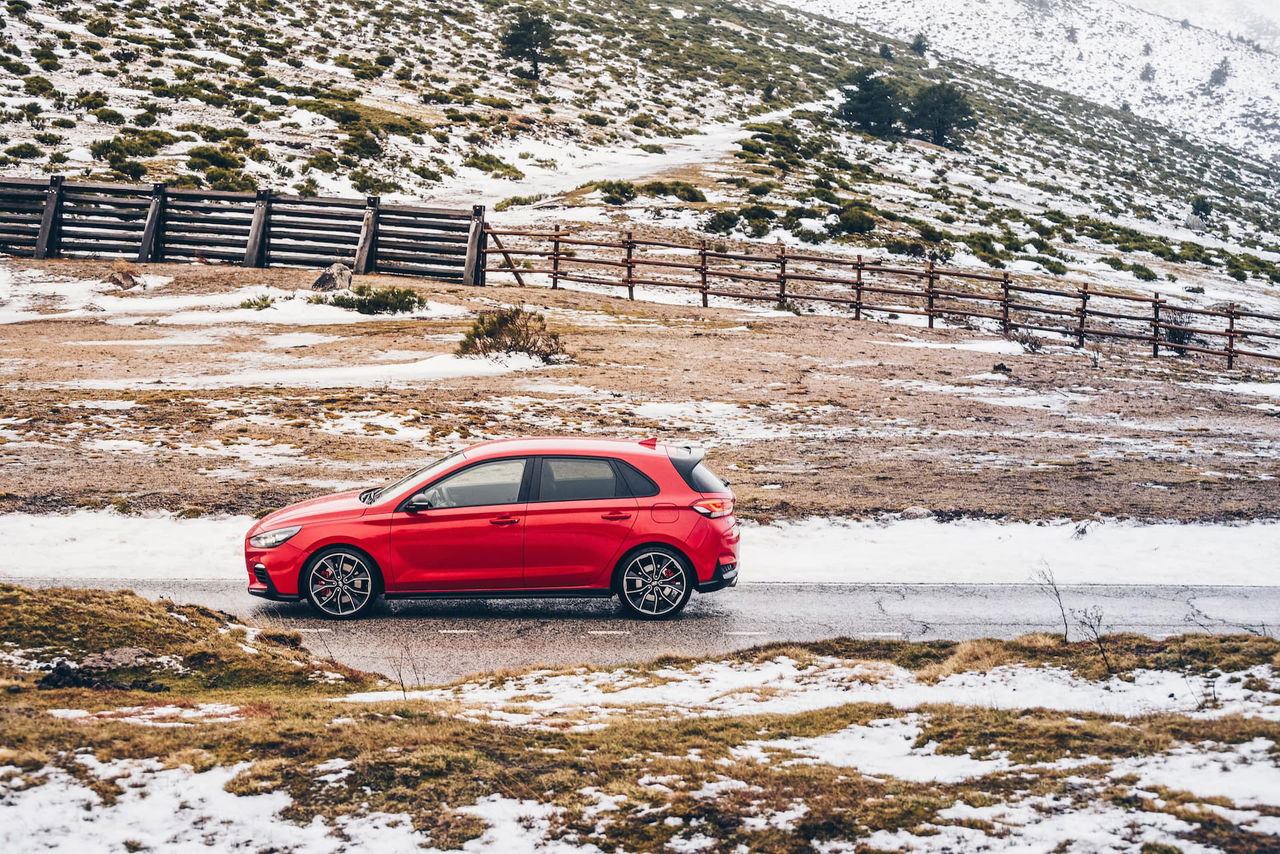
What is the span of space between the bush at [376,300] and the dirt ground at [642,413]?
23.2 inches

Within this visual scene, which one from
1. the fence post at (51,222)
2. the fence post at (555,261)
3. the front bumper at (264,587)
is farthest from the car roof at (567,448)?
the fence post at (51,222)

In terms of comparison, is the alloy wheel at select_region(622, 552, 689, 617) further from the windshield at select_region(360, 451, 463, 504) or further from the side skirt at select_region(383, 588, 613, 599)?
the windshield at select_region(360, 451, 463, 504)

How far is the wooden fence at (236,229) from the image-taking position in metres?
27.2

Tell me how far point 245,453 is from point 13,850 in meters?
11.0

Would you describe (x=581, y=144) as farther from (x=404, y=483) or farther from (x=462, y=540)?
(x=462, y=540)

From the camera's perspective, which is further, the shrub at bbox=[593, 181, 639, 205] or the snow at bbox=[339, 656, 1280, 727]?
the shrub at bbox=[593, 181, 639, 205]

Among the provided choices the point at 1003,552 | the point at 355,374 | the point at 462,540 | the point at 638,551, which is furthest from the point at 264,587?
the point at 355,374

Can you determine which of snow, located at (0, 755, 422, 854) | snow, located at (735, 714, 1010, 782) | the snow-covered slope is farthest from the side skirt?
the snow-covered slope

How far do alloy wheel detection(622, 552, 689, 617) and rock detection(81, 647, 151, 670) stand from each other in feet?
12.7

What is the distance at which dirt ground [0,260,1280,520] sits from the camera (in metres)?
13.4

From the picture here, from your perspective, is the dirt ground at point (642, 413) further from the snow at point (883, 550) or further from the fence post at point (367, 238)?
the fence post at point (367, 238)

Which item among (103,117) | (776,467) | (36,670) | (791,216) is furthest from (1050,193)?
(36,670)

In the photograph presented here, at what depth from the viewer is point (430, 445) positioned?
15031mm

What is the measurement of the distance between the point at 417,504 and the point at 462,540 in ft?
1.65
